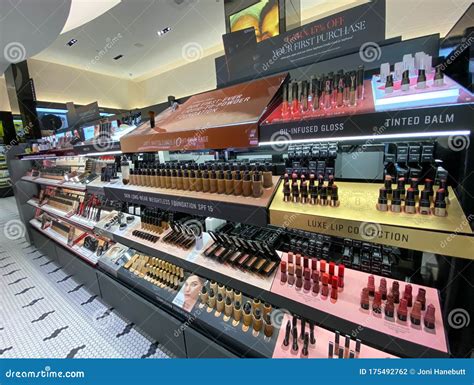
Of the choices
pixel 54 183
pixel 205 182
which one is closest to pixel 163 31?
pixel 54 183

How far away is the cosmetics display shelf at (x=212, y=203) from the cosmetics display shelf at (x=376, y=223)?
83 mm

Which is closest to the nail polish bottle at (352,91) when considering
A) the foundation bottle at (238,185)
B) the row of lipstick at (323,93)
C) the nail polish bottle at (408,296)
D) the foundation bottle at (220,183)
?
the row of lipstick at (323,93)

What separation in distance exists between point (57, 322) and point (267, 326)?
2.46 meters

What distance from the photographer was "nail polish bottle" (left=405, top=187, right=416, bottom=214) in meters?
0.98

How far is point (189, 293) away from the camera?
1.91 m

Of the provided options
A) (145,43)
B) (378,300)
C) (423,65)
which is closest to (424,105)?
(423,65)

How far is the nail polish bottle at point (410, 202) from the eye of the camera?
0.98m

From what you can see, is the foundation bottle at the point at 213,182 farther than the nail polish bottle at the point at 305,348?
Yes

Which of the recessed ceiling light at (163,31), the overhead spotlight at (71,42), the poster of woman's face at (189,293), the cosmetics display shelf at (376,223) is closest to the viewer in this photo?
the cosmetics display shelf at (376,223)

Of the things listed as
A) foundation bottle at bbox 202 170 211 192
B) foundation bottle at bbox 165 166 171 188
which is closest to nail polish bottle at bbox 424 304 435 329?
foundation bottle at bbox 202 170 211 192

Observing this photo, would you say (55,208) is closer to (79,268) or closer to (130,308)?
(79,268)

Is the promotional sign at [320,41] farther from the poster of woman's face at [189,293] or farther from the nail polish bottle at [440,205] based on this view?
the poster of woman's face at [189,293]

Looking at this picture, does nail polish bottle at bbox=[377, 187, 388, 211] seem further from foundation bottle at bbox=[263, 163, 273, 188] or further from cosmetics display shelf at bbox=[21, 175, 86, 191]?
cosmetics display shelf at bbox=[21, 175, 86, 191]

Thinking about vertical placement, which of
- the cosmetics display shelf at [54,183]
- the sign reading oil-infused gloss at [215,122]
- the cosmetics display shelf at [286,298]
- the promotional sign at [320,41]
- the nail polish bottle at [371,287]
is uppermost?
the promotional sign at [320,41]
